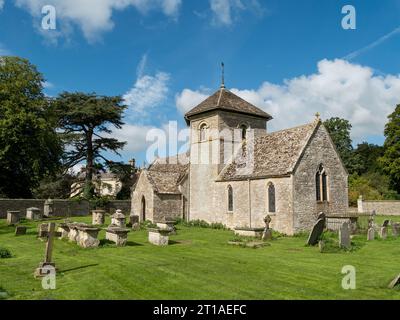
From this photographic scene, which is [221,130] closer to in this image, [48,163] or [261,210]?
[261,210]

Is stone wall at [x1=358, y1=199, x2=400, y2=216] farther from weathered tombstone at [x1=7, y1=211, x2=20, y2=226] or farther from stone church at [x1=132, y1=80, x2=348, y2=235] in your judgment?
weathered tombstone at [x1=7, y1=211, x2=20, y2=226]

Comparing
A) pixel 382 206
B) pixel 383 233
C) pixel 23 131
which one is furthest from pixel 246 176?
pixel 382 206

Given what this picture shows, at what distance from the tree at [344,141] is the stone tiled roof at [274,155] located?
4104cm

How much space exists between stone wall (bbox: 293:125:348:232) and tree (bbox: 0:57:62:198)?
2582cm

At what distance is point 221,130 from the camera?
1161 inches

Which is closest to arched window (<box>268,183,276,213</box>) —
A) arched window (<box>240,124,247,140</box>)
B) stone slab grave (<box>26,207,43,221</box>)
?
arched window (<box>240,124,247,140</box>)

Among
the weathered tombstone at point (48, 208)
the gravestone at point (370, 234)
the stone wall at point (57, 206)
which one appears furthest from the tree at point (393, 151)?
the weathered tombstone at point (48, 208)

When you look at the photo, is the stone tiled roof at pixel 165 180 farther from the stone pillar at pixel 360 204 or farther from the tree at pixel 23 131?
the stone pillar at pixel 360 204

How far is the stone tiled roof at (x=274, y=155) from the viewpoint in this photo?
23.2 m

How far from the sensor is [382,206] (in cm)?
4409

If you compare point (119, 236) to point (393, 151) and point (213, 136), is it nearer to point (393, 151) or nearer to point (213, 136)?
point (213, 136)

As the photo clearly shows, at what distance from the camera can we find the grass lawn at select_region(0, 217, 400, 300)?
28.2 ft

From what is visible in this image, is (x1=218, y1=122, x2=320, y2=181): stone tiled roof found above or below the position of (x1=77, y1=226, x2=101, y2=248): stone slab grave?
above
